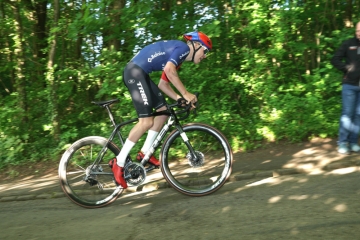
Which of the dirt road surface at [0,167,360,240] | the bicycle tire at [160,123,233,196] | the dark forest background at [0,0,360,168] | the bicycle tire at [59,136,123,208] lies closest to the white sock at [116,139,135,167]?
the bicycle tire at [59,136,123,208]

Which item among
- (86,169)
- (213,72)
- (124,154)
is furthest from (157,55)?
(213,72)

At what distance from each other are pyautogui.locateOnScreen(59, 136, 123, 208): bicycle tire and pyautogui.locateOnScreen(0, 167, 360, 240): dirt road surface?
14 cm

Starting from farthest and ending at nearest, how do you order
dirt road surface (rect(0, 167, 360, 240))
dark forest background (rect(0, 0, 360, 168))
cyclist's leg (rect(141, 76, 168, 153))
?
dark forest background (rect(0, 0, 360, 168)), cyclist's leg (rect(141, 76, 168, 153)), dirt road surface (rect(0, 167, 360, 240))

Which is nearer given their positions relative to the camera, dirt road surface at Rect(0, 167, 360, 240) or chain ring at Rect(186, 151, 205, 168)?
dirt road surface at Rect(0, 167, 360, 240)

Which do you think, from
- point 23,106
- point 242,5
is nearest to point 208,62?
point 242,5

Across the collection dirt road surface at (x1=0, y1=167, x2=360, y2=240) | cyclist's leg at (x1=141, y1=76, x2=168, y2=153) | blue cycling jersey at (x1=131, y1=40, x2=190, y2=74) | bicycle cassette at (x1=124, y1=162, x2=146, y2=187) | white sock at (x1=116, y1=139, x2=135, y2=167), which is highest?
blue cycling jersey at (x1=131, y1=40, x2=190, y2=74)

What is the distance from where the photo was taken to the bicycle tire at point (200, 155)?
15.9 feet

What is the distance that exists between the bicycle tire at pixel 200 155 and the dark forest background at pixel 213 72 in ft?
6.02

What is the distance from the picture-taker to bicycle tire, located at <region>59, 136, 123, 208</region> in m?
4.92

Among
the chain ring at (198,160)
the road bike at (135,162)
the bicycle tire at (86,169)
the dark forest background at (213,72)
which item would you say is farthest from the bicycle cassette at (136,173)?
the dark forest background at (213,72)

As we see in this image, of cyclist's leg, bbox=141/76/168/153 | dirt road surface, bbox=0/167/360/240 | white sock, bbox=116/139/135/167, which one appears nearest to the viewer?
dirt road surface, bbox=0/167/360/240

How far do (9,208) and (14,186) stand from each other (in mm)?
1183

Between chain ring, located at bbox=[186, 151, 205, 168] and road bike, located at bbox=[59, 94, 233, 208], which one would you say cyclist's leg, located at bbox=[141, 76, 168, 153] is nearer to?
road bike, located at bbox=[59, 94, 233, 208]

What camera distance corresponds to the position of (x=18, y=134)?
814 centimetres
